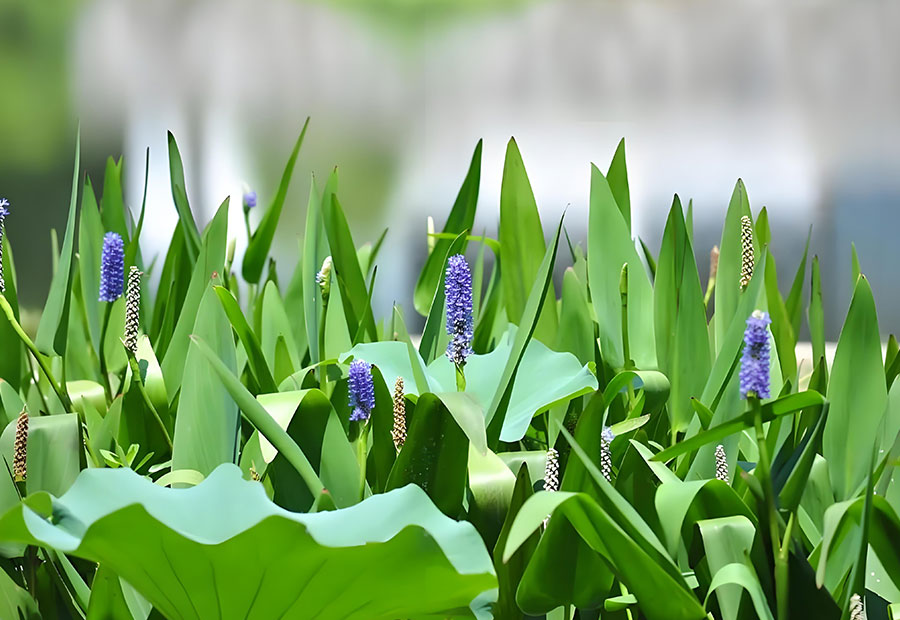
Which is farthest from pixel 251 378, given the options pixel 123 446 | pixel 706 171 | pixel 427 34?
pixel 427 34

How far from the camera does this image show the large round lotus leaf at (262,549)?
233 mm

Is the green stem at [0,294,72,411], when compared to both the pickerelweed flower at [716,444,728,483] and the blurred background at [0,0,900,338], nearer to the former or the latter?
the pickerelweed flower at [716,444,728,483]

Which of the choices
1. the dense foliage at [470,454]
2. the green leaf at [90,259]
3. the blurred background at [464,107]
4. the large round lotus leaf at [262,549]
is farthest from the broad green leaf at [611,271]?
the blurred background at [464,107]

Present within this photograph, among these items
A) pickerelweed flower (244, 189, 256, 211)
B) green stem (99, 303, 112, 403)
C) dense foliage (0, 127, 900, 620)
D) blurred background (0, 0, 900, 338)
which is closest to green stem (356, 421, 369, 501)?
→ dense foliage (0, 127, 900, 620)

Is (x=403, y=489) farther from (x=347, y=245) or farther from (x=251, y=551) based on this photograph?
(x=347, y=245)

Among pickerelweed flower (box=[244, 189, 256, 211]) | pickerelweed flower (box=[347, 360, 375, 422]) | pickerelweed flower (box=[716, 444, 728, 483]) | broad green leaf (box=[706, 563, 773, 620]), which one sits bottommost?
broad green leaf (box=[706, 563, 773, 620])

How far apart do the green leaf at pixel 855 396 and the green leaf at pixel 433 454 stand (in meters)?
0.17

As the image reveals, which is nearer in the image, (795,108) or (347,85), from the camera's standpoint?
(795,108)

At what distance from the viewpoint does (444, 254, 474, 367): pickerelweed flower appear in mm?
346

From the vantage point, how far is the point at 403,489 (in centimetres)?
28

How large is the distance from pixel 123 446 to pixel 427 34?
2.68 m

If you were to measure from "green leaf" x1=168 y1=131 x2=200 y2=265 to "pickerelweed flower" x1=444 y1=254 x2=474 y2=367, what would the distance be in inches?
10.2

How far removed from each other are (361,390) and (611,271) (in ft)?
0.59

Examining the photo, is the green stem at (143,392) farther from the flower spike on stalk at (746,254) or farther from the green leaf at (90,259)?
the flower spike on stalk at (746,254)
